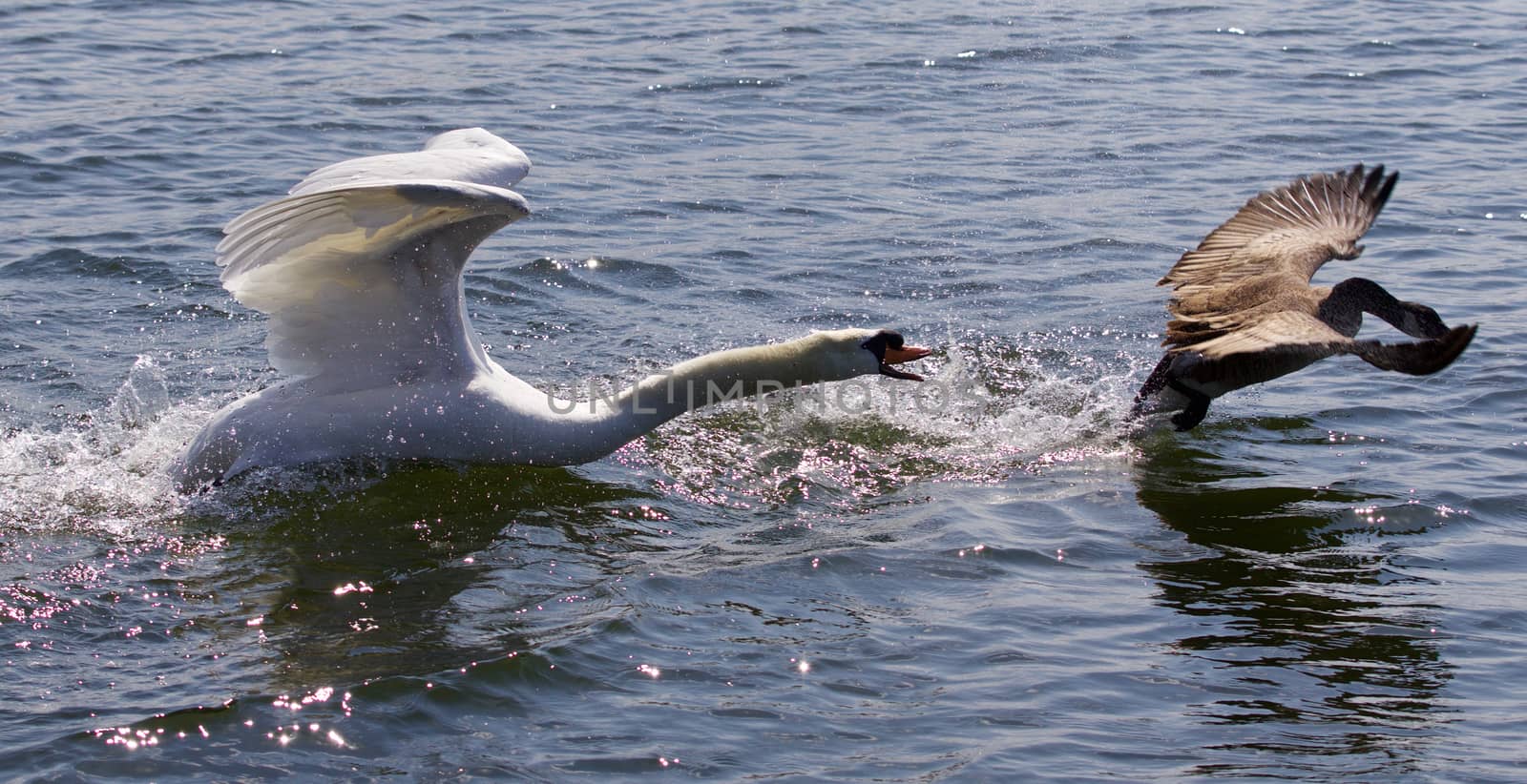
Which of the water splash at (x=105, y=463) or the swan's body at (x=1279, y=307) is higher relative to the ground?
the swan's body at (x=1279, y=307)

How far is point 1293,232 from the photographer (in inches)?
343

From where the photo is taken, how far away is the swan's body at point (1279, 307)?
6332 millimetres

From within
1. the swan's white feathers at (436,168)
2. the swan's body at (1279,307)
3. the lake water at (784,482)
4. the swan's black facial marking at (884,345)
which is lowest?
the lake water at (784,482)

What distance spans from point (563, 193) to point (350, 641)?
23.2 feet

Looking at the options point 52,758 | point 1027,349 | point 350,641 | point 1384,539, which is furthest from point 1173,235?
point 52,758

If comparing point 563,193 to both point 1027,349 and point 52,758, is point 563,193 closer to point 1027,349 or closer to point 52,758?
point 1027,349

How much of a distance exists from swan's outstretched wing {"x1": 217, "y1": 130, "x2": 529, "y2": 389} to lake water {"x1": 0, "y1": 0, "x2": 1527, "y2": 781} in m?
0.52

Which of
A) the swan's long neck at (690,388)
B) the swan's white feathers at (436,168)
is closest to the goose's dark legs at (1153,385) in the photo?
the swan's long neck at (690,388)

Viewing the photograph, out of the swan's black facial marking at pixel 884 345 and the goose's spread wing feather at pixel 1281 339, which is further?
the swan's black facial marking at pixel 884 345

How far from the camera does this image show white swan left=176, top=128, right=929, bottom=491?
22.5 ft

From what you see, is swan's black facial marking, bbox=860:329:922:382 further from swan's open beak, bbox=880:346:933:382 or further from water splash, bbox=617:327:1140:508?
water splash, bbox=617:327:1140:508

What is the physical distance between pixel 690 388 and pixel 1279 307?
251cm

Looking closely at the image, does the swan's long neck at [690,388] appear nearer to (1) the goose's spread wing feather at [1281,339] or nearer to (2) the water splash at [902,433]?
(2) the water splash at [902,433]

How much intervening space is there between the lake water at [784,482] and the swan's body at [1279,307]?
52cm
